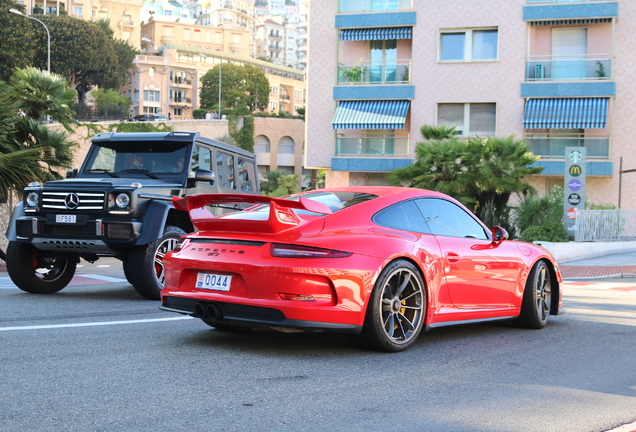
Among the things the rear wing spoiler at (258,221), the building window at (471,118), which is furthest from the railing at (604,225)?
the rear wing spoiler at (258,221)

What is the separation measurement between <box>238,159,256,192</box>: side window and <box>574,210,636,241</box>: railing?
1444 cm

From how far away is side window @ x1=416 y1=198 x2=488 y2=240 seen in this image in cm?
735

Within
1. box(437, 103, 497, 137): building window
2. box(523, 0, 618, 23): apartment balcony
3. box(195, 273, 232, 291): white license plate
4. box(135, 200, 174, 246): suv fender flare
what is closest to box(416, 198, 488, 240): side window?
box(195, 273, 232, 291): white license plate

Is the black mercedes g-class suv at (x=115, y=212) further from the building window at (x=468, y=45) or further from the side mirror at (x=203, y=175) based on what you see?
the building window at (x=468, y=45)

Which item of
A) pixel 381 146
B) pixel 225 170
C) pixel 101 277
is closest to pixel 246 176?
pixel 225 170

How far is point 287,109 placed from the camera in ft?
547

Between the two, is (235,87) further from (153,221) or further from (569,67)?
(153,221)

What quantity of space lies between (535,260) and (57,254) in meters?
5.95

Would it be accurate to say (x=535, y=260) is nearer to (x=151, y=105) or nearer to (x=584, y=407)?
(x=584, y=407)

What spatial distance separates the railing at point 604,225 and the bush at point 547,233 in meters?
0.58

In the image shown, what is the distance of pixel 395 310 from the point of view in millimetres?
6539

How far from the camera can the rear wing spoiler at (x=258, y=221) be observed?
6.27 metres

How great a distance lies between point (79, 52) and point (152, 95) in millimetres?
44716

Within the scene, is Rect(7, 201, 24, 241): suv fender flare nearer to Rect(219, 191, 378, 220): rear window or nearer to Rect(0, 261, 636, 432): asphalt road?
Rect(0, 261, 636, 432): asphalt road
